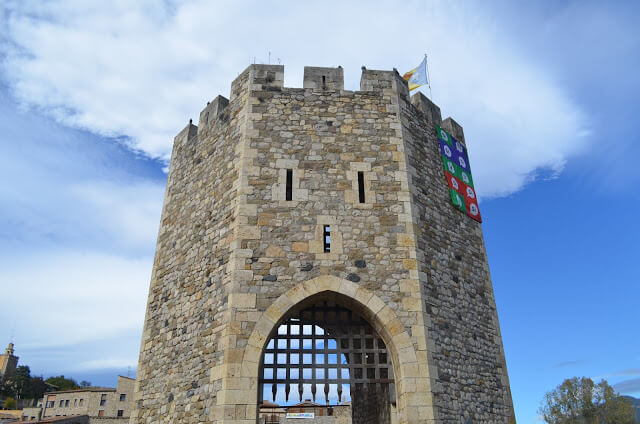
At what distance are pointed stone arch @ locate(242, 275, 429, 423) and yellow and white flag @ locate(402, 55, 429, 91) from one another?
5.27 metres

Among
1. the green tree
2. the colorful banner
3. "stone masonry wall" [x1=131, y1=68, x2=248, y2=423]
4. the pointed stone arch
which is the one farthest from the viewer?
the green tree

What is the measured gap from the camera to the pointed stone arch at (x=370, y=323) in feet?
22.3

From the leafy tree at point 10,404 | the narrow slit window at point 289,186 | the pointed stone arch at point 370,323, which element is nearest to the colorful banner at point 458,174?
the pointed stone arch at point 370,323

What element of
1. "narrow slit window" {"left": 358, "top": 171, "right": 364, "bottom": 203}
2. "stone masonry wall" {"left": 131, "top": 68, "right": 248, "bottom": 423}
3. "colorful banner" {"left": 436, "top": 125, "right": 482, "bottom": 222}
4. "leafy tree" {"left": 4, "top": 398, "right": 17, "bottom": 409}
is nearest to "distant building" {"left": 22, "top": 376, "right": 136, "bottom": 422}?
"leafy tree" {"left": 4, "top": 398, "right": 17, "bottom": 409}

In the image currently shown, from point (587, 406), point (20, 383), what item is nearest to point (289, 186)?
point (587, 406)

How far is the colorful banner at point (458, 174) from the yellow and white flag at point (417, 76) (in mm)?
1129

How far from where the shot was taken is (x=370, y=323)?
7.60 metres

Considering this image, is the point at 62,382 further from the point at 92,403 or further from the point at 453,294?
the point at 453,294

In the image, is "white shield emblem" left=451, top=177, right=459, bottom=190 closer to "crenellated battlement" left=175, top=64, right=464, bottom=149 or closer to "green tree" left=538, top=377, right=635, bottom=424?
"crenellated battlement" left=175, top=64, right=464, bottom=149

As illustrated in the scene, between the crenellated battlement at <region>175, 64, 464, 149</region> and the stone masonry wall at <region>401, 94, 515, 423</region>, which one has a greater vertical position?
the crenellated battlement at <region>175, 64, 464, 149</region>

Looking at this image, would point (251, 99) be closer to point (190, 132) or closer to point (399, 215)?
point (190, 132)

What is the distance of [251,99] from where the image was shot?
8844mm

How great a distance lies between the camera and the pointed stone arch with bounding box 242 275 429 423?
6785mm

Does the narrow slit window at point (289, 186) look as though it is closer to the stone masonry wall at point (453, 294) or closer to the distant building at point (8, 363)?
the stone masonry wall at point (453, 294)
